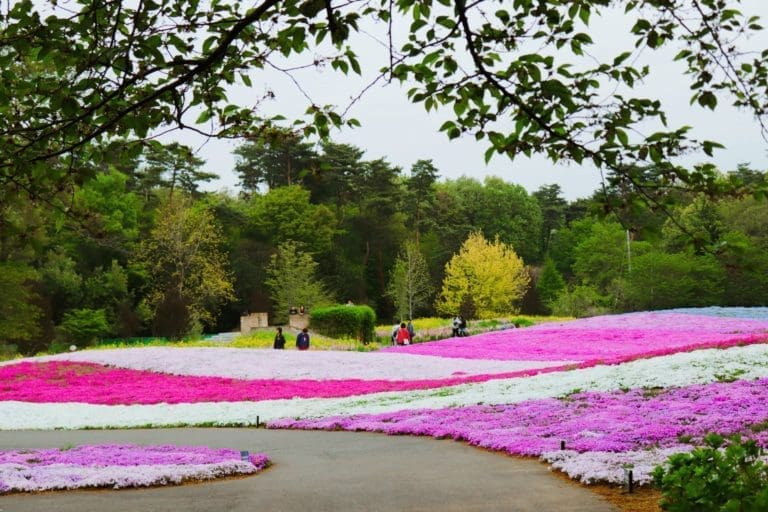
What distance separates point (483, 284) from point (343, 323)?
18926 mm

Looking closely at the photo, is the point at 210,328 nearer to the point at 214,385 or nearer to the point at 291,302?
the point at 291,302

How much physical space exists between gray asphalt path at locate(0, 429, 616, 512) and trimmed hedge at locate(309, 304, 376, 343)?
30.5 m

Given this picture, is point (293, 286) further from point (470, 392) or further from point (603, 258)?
point (470, 392)

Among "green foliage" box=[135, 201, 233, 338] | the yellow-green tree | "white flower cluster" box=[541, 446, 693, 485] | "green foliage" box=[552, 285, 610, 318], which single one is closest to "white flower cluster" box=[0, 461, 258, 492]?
"white flower cluster" box=[541, 446, 693, 485]

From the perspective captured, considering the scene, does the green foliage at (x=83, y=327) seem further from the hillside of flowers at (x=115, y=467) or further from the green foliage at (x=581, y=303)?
the hillside of flowers at (x=115, y=467)

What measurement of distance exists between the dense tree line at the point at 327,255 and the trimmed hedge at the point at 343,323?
860 centimetres

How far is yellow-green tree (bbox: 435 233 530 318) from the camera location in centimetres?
5819

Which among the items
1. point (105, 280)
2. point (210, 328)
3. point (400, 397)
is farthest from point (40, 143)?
point (210, 328)

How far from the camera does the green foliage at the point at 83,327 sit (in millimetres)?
47281

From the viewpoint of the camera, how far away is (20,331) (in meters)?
40.1

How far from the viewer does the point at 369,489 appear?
8297mm

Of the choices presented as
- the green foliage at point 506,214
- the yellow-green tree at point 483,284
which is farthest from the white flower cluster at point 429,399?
the green foliage at point 506,214

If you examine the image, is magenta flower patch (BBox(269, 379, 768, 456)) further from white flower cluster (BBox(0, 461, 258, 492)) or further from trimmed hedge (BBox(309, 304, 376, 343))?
trimmed hedge (BBox(309, 304, 376, 343))

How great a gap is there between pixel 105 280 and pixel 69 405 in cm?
3248
